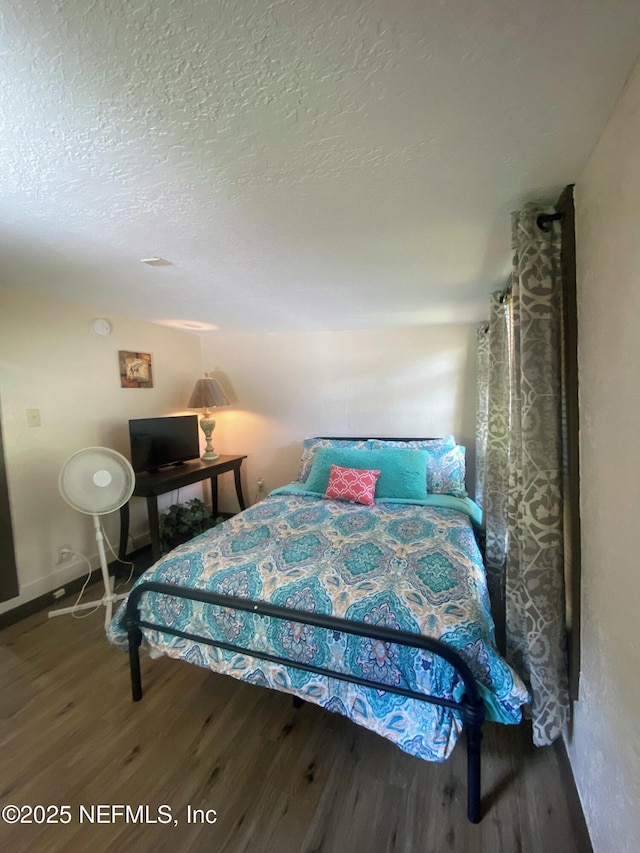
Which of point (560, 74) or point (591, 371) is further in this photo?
point (591, 371)

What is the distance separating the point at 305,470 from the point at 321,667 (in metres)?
2.02

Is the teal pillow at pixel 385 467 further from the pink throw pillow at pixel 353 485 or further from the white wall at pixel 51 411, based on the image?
the white wall at pixel 51 411

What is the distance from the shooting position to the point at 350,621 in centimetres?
129

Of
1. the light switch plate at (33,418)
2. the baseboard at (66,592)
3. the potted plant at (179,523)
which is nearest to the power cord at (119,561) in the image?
the baseboard at (66,592)

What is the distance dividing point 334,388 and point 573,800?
309cm

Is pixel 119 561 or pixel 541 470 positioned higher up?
pixel 541 470

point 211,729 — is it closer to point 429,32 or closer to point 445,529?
point 445,529

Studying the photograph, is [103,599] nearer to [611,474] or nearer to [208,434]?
[208,434]

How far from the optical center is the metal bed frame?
116 centimetres

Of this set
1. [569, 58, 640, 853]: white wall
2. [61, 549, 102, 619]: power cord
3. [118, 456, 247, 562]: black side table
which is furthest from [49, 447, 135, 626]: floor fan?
[569, 58, 640, 853]: white wall

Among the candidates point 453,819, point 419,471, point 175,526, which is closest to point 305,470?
point 419,471

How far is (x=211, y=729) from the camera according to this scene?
154 cm

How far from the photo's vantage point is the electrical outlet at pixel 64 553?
256cm

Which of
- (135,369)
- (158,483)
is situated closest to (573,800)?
(158,483)
